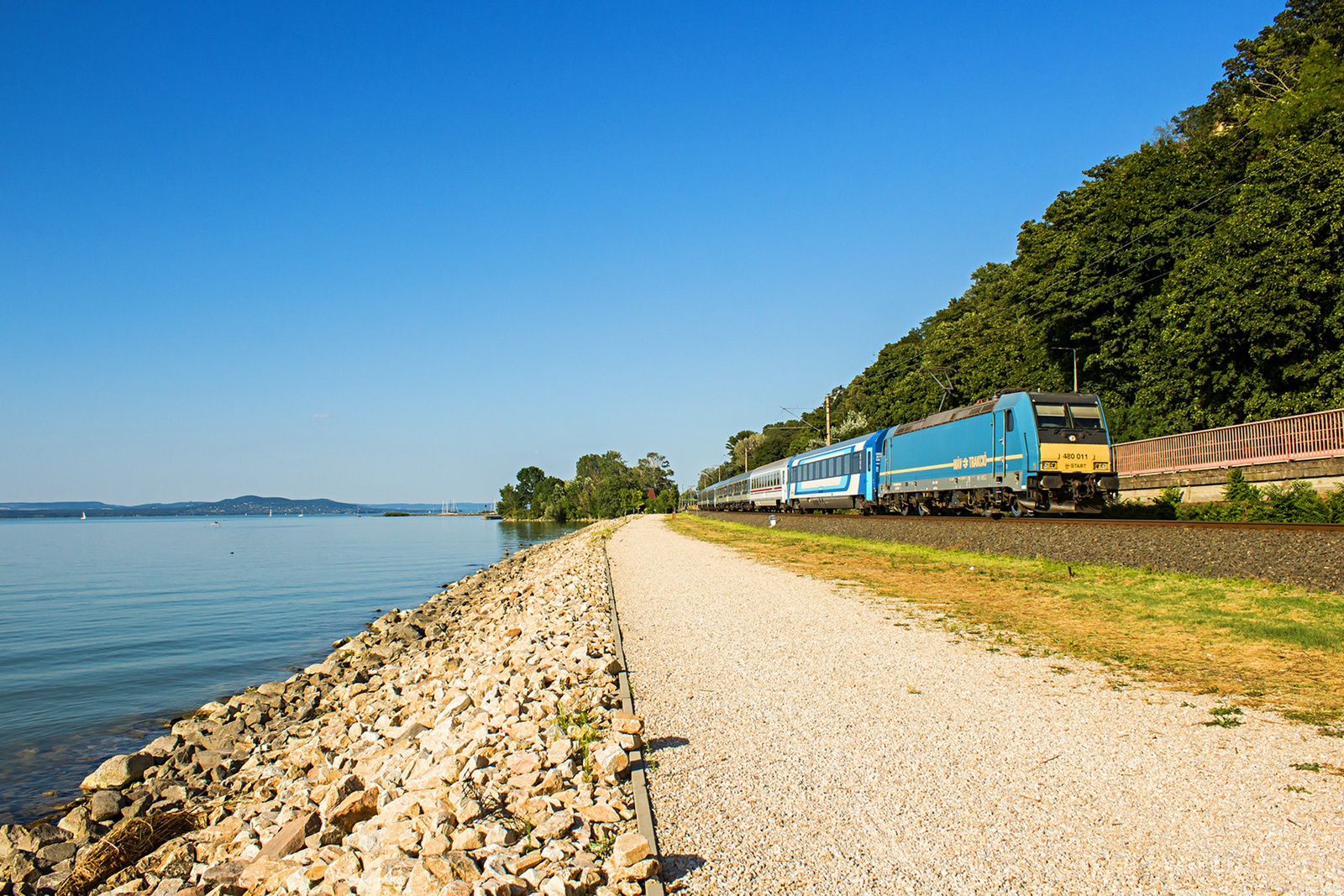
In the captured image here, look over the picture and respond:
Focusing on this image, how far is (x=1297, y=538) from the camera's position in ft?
38.6

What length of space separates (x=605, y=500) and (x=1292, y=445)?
377ft

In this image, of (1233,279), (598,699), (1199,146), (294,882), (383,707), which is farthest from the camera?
(1199,146)

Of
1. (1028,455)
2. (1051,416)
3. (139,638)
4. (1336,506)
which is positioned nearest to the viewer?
(1336,506)

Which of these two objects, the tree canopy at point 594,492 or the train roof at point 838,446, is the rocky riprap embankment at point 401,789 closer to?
the train roof at point 838,446

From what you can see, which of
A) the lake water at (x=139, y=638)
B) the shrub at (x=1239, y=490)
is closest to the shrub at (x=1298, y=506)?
the shrub at (x=1239, y=490)

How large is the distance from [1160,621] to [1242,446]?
63.9 ft

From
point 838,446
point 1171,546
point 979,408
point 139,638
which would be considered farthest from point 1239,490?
point 139,638

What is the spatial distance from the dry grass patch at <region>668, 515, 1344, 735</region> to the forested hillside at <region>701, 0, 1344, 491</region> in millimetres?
17323

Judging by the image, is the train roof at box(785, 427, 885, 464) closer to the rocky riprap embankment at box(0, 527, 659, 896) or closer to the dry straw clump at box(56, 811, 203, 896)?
the rocky riprap embankment at box(0, 527, 659, 896)

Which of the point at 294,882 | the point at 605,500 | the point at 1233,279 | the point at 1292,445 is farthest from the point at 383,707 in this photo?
the point at 605,500

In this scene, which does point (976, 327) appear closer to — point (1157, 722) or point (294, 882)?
point (1157, 722)

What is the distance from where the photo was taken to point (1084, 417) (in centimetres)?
2133

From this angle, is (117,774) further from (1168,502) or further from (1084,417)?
(1168,502)

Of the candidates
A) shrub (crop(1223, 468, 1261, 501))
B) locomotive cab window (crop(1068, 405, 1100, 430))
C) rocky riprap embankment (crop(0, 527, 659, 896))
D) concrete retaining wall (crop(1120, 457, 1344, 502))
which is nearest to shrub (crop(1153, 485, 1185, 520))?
concrete retaining wall (crop(1120, 457, 1344, 502))
